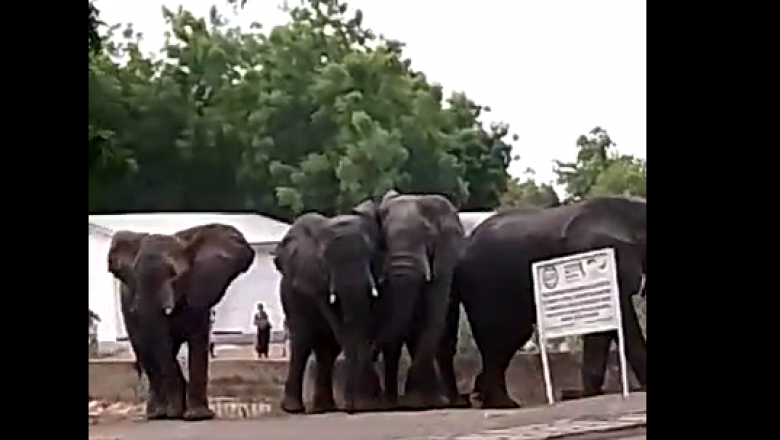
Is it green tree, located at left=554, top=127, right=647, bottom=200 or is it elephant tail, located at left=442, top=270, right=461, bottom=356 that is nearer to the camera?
green tree, located at left=554, top=127, right=647, bottom=200

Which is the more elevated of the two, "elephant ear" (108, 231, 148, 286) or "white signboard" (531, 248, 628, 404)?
"elephant ear" (108, 231, 148, 286)

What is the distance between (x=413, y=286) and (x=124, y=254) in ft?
2.50

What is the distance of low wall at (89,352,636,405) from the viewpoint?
3122mm

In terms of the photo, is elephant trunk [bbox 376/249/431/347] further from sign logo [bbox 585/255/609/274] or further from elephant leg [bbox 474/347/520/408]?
sign logo [bbox 585/255/609/274]

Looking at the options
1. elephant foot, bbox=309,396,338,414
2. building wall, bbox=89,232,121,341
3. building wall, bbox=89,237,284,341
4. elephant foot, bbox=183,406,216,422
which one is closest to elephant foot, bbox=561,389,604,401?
elephant foot, bbox=309,396,338,414

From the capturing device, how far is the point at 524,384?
10.9 ft

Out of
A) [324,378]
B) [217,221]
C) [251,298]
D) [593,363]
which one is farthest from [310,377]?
[593,363]

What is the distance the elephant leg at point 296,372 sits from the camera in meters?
3.24

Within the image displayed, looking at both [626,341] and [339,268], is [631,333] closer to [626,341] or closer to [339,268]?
[626,341]

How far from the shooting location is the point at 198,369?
3238 mm

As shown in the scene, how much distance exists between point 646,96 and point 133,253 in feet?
7.08

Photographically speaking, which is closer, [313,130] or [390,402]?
[313,130]

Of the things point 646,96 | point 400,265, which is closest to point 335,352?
point 400,265
